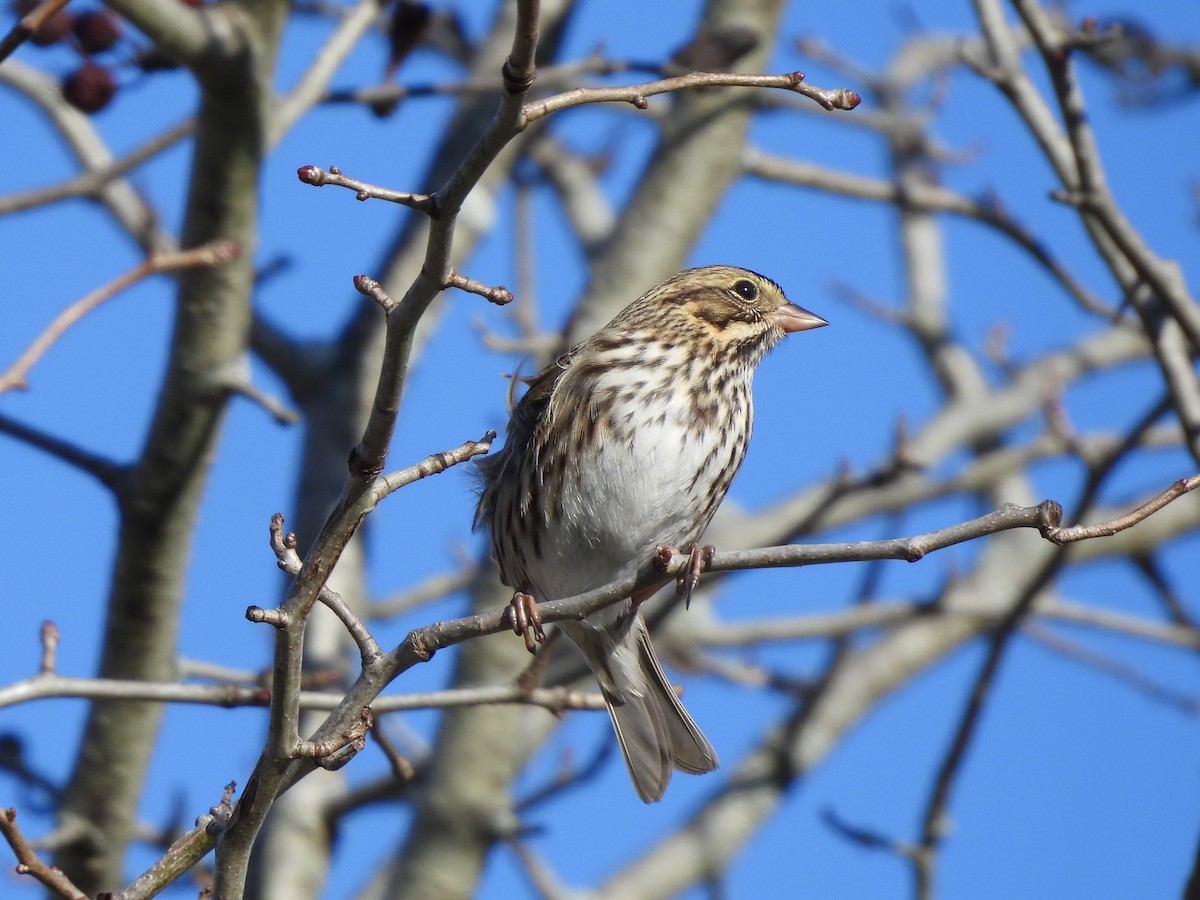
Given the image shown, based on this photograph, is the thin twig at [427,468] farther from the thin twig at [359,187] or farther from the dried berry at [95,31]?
the dried berry at [95,31]

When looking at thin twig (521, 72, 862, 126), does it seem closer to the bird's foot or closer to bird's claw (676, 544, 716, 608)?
the bird's foot

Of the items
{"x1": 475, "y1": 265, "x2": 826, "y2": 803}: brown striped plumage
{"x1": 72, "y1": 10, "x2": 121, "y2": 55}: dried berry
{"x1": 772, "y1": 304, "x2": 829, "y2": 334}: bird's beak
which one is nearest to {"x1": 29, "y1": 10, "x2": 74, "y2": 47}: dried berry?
{"x1": 72, "y1": 10, "x2": 121, "y2": 55}: dried berry

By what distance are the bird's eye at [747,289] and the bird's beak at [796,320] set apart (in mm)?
88

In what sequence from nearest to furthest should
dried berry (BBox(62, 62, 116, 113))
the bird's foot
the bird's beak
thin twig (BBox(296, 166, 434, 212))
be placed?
1. thin twig (BBox(296, 166, 434, 212))
2. the bird's foot
3. dried berry (BBox(62, 62, 116, 113))
4. the bird's beak

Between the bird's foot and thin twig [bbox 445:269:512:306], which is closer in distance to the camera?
thin twig [bbox 445:269:512:306]

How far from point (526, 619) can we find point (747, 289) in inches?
75.6

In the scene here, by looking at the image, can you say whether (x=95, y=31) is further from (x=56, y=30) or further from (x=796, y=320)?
(x=796, y=320)

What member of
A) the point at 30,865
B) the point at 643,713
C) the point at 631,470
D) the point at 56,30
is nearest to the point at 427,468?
the point at 30,865

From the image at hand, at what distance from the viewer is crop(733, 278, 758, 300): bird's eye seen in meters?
4.47

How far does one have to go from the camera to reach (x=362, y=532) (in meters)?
5.66

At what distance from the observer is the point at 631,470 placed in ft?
12.8

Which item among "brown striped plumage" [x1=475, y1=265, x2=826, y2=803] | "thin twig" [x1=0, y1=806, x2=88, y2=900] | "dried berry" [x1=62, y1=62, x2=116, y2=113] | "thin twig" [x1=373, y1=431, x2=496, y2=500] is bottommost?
"thin twig" [x1=0, y1=806, x2=88, y2=900]

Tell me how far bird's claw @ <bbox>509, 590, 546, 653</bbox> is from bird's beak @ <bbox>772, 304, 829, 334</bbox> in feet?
4.51

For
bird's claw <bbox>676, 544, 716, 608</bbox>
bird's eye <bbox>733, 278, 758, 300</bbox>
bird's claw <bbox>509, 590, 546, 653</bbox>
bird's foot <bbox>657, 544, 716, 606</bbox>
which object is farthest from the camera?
bird's eye <bbox>733, 278, 758, 300</bbox>
